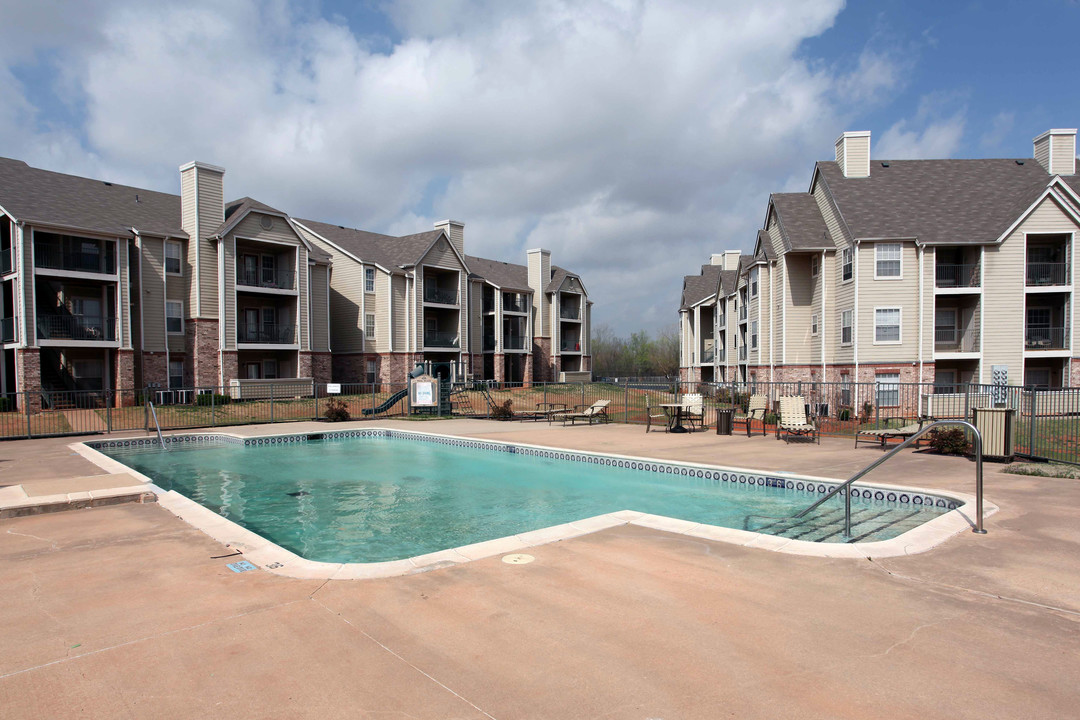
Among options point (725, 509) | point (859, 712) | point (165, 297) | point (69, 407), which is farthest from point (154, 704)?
point (165, 297)

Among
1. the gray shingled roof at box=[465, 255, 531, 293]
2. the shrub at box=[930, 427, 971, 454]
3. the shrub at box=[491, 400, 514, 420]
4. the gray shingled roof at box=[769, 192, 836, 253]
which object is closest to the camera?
the shrub at box=[930, 427, 971, 454]

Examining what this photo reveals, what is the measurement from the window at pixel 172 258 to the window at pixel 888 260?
3314 cm

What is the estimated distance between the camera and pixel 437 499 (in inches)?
469

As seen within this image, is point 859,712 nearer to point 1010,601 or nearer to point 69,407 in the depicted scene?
point 1010,601

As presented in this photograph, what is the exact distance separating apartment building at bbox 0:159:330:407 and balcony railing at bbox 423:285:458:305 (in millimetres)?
8978

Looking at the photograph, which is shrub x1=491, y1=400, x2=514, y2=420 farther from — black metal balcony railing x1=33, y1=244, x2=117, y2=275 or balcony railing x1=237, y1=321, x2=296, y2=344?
black metal balcony railing x1=33, y1=244, x2=117, y2=275

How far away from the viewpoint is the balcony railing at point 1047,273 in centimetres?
2794

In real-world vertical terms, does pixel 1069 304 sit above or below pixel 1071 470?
above

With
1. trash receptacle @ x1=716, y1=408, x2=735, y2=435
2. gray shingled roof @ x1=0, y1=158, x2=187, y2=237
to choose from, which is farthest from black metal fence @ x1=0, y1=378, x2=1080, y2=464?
gray shingled roof @ x1=0, y1=158, x2=187, y2=237

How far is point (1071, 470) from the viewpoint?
1105 centimetres

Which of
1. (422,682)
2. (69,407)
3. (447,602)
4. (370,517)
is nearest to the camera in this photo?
(422,682)

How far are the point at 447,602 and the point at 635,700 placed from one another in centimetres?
191

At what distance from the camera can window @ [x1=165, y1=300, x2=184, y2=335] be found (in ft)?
103

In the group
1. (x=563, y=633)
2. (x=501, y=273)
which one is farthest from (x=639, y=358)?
(x=563, y=633)
